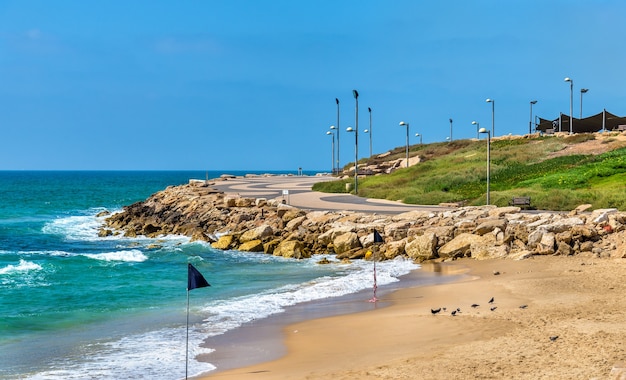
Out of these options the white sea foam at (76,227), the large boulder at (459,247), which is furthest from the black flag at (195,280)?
the white sea foam at (76,227)

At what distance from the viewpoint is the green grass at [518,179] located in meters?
39.3

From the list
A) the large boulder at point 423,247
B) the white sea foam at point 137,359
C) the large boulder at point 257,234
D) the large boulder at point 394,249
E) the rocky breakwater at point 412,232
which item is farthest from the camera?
the large boulder at point 257,234

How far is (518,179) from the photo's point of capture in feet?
168

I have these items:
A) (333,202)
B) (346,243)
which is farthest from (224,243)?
(333,202)

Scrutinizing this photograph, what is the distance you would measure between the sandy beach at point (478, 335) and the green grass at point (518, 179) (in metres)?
16.2

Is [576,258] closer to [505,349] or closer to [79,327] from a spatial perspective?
[505,349]

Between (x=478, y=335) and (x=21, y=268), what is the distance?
2267 centimetres

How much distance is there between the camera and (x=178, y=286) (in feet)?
87.2

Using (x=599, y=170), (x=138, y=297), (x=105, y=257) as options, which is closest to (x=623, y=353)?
(x=138, y=297)

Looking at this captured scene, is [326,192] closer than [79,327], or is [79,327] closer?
[79,327]

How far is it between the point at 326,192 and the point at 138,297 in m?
33.0

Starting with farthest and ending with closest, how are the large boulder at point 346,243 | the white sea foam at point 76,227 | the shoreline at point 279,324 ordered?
the white sea foam at point 76,227
the large boulder at point 346,243
the shoreline at point 279,324

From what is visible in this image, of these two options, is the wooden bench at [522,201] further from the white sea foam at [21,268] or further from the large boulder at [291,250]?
the white sea foam at [21,268]

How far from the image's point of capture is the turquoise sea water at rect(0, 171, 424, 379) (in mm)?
16047
